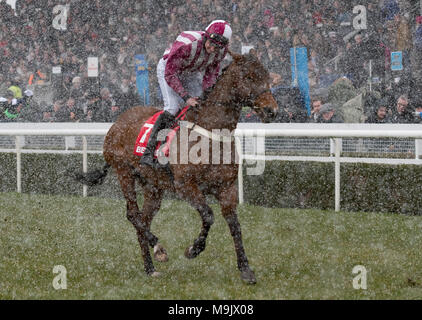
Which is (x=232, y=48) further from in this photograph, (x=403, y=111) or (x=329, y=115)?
(x=403, y=111)

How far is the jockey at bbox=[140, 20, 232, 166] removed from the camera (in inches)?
157

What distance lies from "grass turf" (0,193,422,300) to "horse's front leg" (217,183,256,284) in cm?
8

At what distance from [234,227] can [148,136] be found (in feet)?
3.07

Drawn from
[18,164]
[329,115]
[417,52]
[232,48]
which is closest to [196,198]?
[329,115]

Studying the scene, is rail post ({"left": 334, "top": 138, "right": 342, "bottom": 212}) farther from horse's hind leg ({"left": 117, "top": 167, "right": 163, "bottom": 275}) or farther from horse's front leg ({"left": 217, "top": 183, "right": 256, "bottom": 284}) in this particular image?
horse's front leg ({"left": 217, "top": 183, "right": 256, "bottom": 284})

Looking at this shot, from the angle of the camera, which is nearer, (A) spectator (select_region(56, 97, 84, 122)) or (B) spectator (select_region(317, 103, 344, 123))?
(B) spectator (select_region(317, 103, 344, 123))

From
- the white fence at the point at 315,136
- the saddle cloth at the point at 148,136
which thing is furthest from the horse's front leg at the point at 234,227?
the white fence at the point at 315,136

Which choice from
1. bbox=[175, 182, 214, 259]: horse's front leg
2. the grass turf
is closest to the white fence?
the grass turf

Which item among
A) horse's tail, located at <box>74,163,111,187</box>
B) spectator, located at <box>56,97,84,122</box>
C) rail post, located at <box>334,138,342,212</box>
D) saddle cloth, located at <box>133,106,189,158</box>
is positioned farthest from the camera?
spectator, located at <box>56,97,84,122</box>

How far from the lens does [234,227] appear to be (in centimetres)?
391

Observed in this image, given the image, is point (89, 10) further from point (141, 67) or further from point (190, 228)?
point (190, 228)

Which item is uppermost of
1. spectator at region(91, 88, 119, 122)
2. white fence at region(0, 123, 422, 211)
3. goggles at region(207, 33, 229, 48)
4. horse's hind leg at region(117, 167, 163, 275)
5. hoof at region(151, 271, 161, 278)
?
goggles at region(207, 33, 229, 48)

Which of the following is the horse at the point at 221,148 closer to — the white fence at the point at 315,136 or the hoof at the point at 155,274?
the hoof at the point at 155,274

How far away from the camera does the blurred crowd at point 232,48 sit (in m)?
7.86
